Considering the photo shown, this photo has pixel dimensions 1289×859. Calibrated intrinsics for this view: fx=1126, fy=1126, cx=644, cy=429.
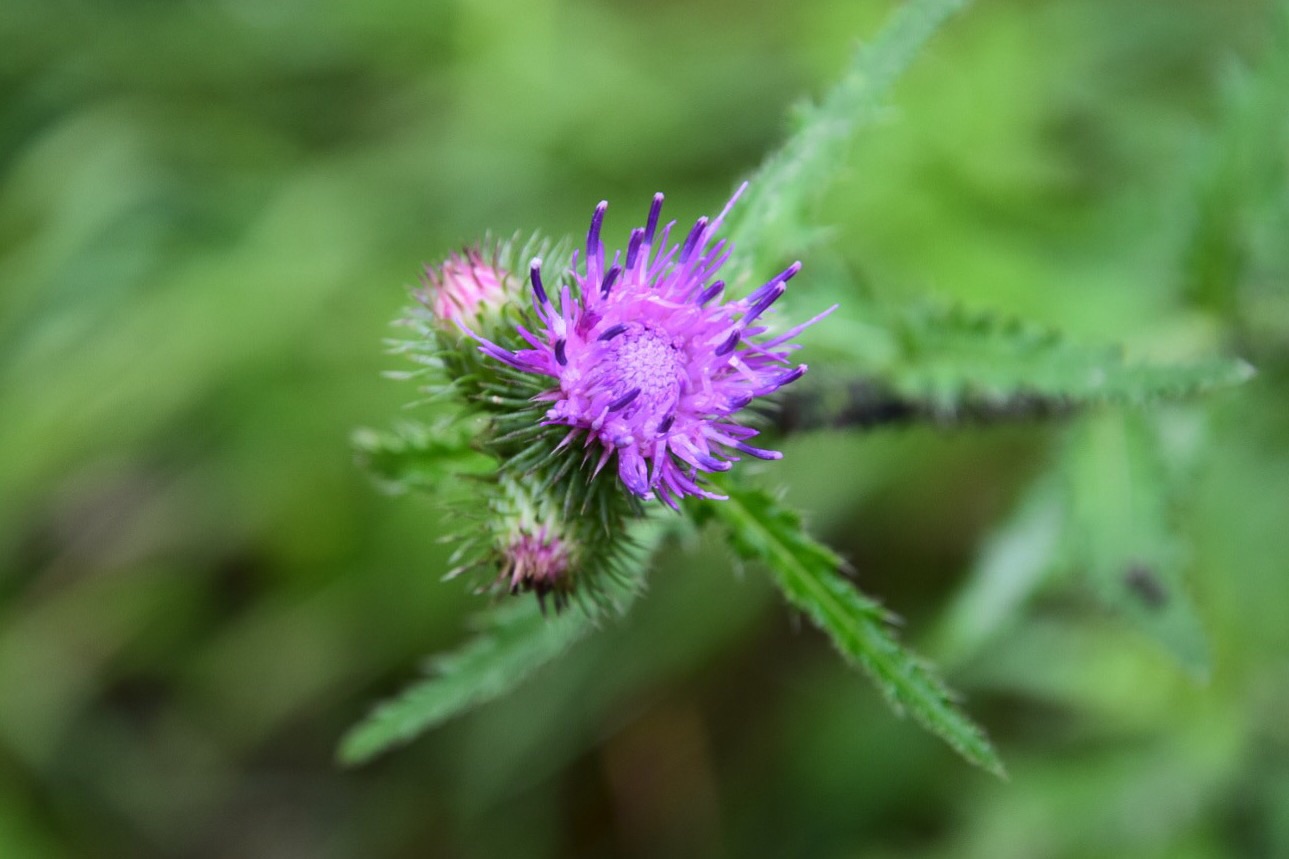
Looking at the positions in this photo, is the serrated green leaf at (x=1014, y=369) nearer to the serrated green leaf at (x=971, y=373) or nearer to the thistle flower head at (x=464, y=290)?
the serrated green leaf at (x=971, y=373)

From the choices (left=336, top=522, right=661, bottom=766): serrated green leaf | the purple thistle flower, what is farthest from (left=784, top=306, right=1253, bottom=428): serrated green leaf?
(left=336, top=522, right=661, bottom=766): serrated green leaf

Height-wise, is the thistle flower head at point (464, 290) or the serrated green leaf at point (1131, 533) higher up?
the thistle flower head at point (464, 290)

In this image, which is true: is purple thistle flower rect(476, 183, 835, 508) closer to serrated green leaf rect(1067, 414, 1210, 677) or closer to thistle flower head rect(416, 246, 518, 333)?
thistle flower head rect(416, 246, 518, 333)

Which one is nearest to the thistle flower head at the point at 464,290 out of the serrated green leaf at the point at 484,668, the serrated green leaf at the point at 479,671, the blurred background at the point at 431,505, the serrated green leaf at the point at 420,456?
the serrated green leaf at the point at 420,456

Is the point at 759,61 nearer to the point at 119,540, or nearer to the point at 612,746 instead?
the point at 612,746

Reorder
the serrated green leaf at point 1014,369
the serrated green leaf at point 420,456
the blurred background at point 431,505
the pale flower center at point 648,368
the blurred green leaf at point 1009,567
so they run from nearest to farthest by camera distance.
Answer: the pale flower center at point 648,368
the serrated green leaf at point 420,456
the serrated green leaf at point 1014,369
the blurred green leaf at point 1009,567
the blurred background at point 431,505

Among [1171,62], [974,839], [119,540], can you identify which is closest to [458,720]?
[119,540]

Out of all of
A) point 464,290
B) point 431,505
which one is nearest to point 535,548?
point 464,290
